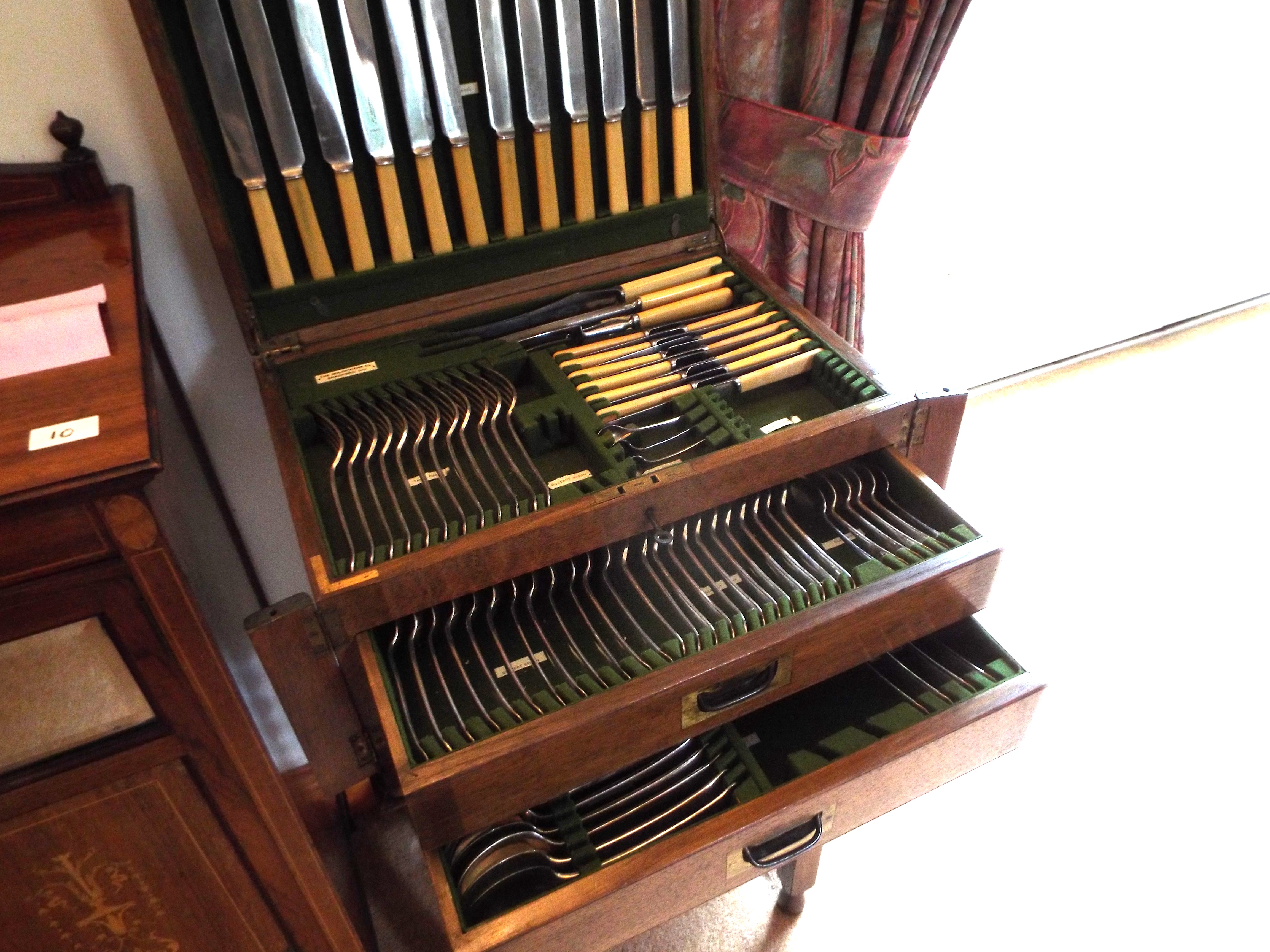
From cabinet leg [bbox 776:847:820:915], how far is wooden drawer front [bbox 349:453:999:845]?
0.44 meters

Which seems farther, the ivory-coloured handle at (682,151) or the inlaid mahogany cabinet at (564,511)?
the ivory-coloured handle at (682,151)

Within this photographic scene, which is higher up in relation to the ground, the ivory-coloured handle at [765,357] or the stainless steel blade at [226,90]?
the stainless steel blade at [226,90]

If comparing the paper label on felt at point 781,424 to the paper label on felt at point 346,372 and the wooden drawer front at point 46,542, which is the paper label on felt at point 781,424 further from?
the wooden drawer front at point 46,542

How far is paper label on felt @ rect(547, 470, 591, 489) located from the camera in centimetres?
92

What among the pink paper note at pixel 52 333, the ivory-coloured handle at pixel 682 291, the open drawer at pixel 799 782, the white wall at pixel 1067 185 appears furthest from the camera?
the white wall at pixel 1067 185

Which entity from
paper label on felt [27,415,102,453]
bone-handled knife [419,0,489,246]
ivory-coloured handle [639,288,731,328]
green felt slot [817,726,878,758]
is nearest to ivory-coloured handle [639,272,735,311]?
ivory-coloured handle [639,288,731,328]

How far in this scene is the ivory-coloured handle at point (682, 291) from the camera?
1.10 m

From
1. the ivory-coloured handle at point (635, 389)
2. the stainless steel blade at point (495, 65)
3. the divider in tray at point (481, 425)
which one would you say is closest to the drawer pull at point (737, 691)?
the divider in tray at point (481, 425)

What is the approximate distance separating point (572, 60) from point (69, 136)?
537 mm

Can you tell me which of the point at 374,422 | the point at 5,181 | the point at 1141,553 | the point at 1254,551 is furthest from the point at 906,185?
the point at 5,181

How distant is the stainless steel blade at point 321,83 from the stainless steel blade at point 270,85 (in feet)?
0.08

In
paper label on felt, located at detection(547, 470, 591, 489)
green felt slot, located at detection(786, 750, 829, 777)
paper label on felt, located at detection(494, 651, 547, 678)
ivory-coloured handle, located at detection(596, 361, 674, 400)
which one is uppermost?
ivory-coloured handle, located at detection(596, 361, 674, 400)

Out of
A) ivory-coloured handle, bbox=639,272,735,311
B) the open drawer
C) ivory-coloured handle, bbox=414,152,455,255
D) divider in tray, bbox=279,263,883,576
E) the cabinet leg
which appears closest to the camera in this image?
the open drawer

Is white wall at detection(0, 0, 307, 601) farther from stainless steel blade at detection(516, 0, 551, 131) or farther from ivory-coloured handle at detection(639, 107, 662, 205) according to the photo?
ivory-coloured handle at detection(639, 107, 662, 205)
